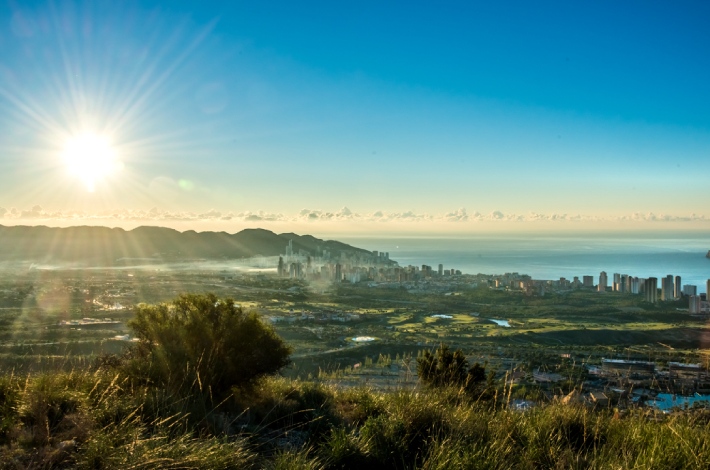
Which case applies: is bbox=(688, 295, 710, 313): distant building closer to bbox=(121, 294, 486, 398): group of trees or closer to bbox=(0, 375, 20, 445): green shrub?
bbox=(121, 294, 486, 398): group of trees

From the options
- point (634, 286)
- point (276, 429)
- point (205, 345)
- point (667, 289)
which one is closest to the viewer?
point (276, 429)

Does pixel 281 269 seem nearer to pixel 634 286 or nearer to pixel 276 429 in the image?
pixel 634 286

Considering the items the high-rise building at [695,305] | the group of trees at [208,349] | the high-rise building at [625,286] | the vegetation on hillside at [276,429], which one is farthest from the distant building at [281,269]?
the vegetation on hillside at [276,429]

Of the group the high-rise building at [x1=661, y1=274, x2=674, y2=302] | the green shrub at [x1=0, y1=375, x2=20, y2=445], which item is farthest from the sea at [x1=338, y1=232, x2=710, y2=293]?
the green shrub at [x1=0, y1=375, x2=20, y2=445]

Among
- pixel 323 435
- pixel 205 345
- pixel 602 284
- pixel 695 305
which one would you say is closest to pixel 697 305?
pixel 695 305

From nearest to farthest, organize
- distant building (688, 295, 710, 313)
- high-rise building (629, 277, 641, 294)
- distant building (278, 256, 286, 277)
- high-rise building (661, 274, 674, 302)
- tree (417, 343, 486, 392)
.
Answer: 1. tree (417, 343, 486, 392)
2. distant building (688, 295, 710, 313)
3. high-rise building (661, 274, 674, 302)
4. high-rise building (629, 277, 641, 294)
5. distant building (278, 256, 286, 277)

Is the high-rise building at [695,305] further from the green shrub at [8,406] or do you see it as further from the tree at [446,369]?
the green shrub at [8,406]
